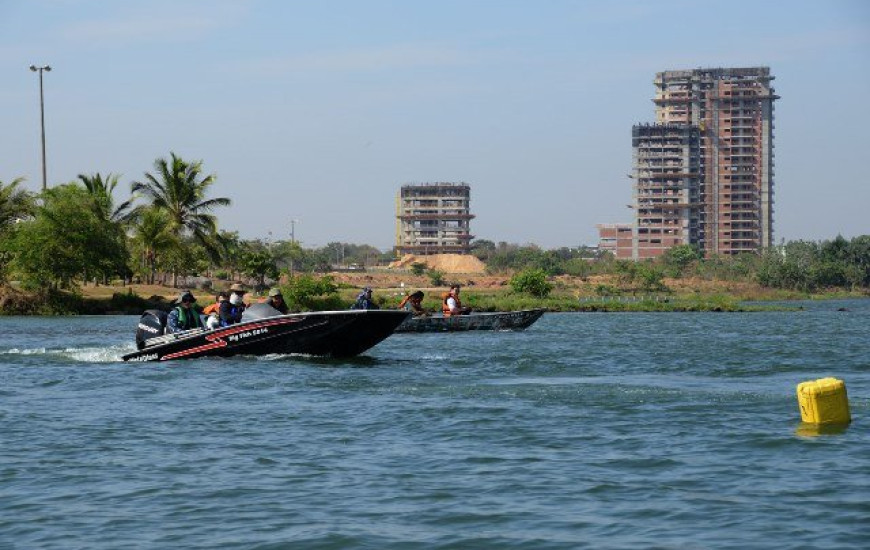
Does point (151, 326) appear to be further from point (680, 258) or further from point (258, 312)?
point (680, 258)

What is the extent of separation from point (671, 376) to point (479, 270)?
145998 mm

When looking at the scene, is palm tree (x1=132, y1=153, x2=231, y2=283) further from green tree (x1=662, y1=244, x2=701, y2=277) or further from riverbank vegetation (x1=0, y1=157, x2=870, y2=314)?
green tree (x1=662, y1=244, x2=701, y2=277)

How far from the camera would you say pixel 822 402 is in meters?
16.8

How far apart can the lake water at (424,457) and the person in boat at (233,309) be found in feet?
4.00

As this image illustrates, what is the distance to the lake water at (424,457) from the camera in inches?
450

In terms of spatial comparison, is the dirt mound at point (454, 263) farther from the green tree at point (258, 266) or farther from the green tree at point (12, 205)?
the green tree at point (12, 205)

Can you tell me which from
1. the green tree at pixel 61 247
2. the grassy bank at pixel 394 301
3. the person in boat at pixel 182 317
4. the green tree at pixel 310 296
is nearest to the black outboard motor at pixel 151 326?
the person in boat at pixel 182 317

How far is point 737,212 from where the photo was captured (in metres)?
198

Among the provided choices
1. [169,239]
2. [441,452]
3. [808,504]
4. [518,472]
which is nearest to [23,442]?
[441,452]

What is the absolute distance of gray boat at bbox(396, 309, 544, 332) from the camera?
1633 inches

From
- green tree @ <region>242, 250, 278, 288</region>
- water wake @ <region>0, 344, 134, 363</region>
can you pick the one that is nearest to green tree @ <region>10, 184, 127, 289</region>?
green tree @ <region>242, 250, 278, 288</region>

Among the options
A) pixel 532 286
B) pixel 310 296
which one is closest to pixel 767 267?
pixel 532 286

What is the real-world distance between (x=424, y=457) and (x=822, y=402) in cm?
549

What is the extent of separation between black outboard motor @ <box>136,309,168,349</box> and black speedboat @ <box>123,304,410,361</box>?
8.9 inches
